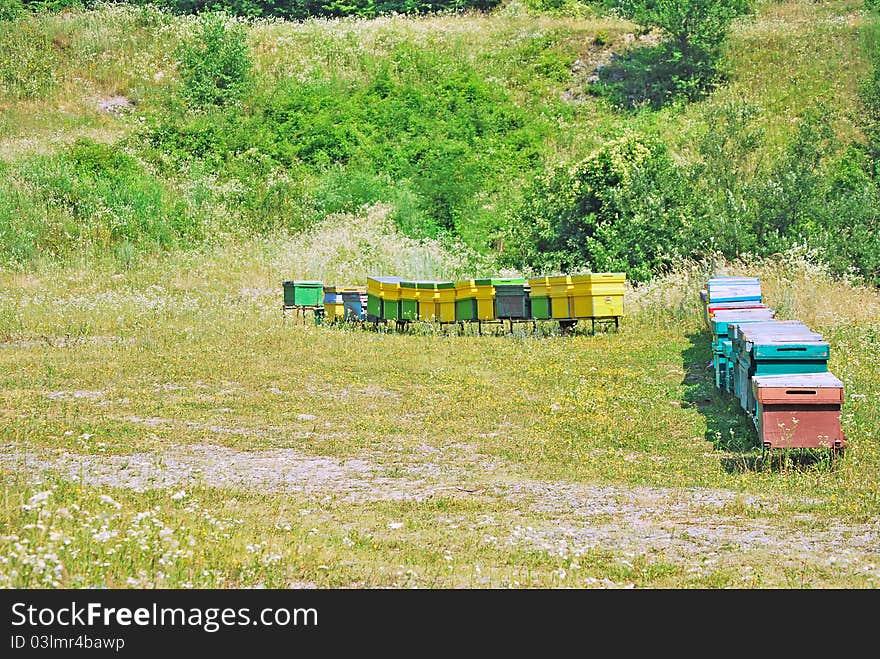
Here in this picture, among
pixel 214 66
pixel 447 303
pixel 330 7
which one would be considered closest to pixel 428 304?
pixel 447 303

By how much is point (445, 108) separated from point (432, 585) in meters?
30.6

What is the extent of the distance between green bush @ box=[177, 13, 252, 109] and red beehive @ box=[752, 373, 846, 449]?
1174 inches

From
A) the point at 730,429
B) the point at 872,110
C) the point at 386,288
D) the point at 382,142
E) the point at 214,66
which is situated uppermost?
the point at 214,66

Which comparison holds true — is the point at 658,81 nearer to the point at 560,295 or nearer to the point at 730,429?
the point at 560,295

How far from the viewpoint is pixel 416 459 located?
10070 mm

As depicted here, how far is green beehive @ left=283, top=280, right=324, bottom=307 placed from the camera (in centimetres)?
1948

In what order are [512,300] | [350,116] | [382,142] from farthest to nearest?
[350,116] < [382,142] < [512,300]

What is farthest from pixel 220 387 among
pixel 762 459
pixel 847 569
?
pixel 847 569

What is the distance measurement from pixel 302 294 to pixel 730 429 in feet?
34.7

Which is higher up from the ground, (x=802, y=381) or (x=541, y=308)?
(x=802, y=381)

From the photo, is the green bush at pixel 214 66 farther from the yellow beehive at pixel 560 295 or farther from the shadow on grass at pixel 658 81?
the yellow beehive at pixel 560 295

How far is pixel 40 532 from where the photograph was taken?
20.5 feet

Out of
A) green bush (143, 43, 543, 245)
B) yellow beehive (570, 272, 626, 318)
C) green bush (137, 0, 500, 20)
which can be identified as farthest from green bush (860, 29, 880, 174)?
green bush (137, 0, 500, 20)

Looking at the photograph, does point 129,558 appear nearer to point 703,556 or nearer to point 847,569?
point 703,556
